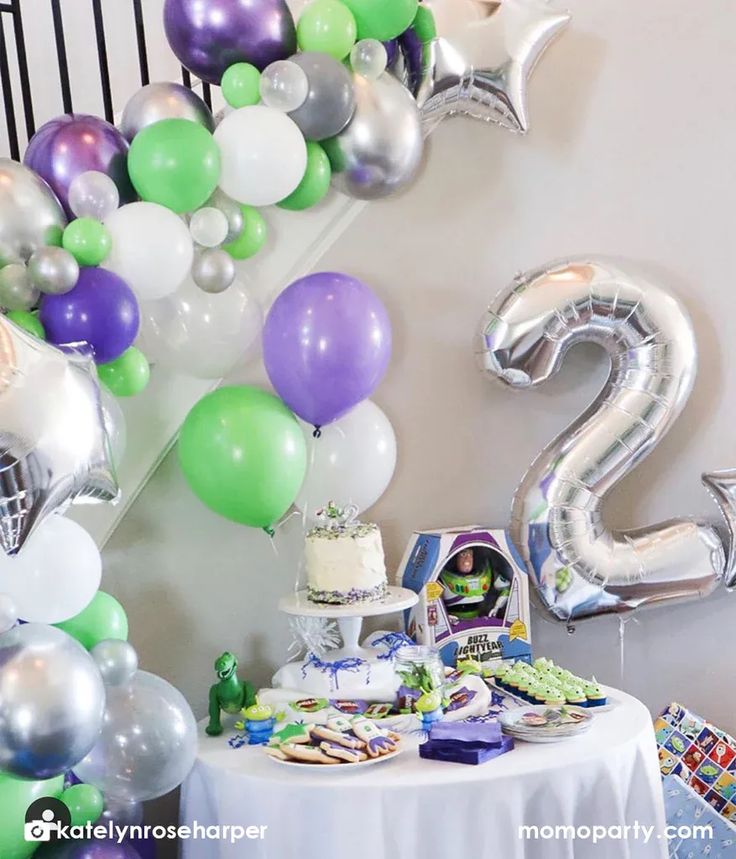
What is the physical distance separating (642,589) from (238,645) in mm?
951

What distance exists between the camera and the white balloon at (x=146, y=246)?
1.94 meters

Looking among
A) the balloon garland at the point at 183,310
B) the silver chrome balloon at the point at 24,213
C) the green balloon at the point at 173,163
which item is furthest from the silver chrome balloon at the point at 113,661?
the green balloon at the point at 173,163

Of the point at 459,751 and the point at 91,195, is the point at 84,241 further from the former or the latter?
the point at 459,751

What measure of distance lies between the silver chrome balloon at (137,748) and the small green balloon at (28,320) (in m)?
0.63

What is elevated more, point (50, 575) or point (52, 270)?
point (52, 270)

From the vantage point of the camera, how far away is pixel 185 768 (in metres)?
1.89

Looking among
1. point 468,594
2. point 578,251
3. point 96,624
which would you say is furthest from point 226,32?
point 468,594

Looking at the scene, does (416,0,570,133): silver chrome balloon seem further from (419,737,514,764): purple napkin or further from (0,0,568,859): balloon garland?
(419,737,514,764): purple napkin

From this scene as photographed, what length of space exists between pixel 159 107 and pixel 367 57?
45cm

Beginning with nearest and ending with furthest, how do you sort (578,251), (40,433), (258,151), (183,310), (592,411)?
(40,433) → (258,151) → (183,310) → (592,411) → (578,251)

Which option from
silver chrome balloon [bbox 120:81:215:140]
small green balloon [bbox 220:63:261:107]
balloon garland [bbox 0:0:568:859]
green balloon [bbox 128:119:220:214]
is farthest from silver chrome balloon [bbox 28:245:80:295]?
small green balloon [bbox 220:63:261:107]

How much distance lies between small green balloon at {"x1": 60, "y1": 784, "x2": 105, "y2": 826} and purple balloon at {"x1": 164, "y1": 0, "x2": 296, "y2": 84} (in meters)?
1.37

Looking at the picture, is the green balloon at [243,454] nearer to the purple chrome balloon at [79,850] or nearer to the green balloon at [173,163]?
the green balloon at [173,163]

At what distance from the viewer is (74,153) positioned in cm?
197
